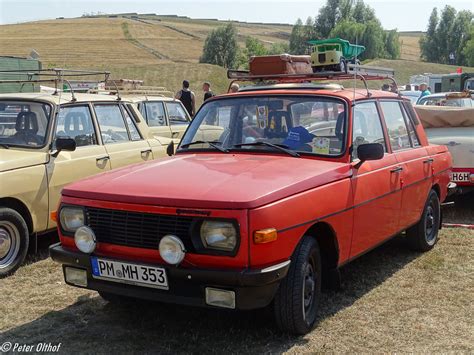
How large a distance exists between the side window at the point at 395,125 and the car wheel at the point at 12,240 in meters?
3.68

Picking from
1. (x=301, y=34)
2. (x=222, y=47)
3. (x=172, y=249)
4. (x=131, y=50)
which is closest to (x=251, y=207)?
(x=172, y=249)

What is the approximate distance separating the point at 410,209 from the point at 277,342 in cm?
243

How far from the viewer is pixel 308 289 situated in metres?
4.25

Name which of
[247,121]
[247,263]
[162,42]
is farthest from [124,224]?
[162,42]

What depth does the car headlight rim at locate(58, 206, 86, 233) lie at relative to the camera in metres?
4.14

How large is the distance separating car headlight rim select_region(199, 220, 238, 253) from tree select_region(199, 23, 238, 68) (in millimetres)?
68132

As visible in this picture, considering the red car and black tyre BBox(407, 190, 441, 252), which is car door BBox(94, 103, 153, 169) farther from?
black tyre BBox(407, 190, 441, 252)

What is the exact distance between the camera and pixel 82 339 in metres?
4.20

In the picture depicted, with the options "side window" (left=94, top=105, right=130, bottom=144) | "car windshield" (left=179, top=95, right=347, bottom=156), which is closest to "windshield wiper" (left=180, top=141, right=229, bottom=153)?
"car windshield" (left=179, top=95, right=347, bottom=156)

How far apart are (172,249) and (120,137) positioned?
3.85 meters

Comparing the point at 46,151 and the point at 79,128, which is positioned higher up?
the point at 79,128

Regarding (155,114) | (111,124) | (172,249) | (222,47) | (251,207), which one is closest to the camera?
(251,207)

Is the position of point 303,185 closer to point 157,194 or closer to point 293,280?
point 293,280

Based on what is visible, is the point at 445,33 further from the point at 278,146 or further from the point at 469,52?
the point at 278,146
